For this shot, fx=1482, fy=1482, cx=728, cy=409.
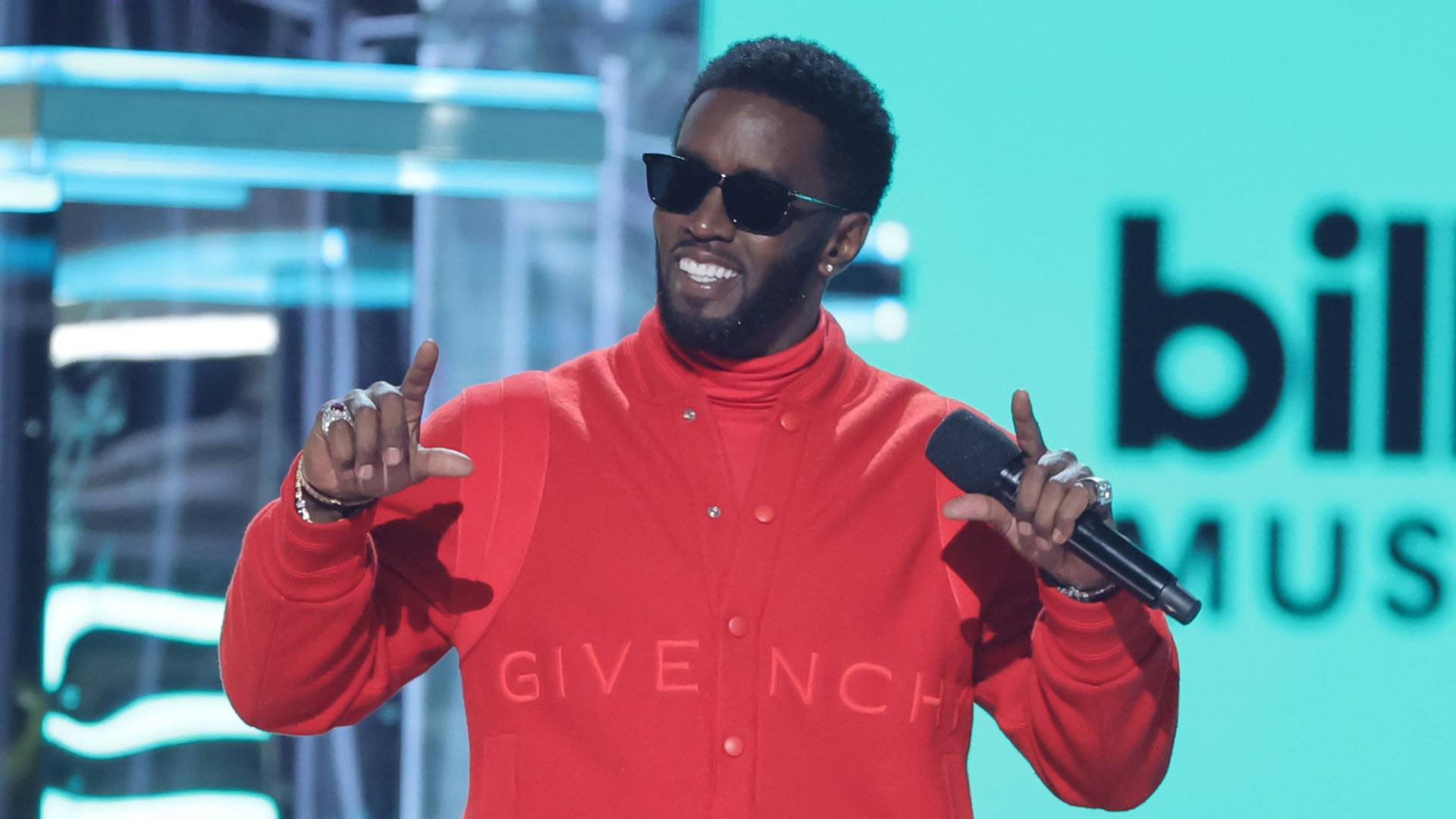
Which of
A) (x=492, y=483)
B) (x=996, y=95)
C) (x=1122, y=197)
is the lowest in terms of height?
(x=492, y=483)

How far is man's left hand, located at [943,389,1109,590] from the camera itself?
58.7 inches

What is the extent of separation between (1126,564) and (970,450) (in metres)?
0.24

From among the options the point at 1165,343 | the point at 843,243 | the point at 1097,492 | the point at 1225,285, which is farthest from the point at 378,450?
the point at 1225,285

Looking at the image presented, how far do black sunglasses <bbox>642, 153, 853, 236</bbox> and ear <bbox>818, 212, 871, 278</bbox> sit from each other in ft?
0.52

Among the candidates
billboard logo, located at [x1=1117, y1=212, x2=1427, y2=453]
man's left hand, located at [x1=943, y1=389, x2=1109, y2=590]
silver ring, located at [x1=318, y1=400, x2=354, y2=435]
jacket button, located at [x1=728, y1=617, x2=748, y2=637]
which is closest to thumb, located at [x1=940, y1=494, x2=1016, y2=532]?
man's left hand, located at [x1=943, y1=389, x2=1109, y2=590]

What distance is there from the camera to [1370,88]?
3.56 meters

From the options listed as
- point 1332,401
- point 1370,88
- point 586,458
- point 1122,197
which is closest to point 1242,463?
point 1332,401

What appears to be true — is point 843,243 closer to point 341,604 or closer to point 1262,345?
point 341,604

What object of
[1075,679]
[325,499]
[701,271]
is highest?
[701,271]

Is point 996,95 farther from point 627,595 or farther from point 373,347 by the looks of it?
point 627,595

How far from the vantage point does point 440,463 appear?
1.55 m

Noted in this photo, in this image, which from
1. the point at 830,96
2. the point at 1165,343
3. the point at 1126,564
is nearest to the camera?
the point at 1126,564

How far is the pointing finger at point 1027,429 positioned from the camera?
5.15 feet

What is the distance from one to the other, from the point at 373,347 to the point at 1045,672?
2.21 m
